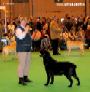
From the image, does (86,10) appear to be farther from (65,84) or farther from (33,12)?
(65,84)

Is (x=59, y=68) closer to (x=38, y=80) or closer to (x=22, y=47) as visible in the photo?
(x=22, y=47)

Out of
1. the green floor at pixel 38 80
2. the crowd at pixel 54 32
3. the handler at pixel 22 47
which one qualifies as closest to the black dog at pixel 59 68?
the green floor at pixel 38 80

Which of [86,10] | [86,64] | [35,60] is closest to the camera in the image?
[86,64]

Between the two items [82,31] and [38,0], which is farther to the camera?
[38,0]

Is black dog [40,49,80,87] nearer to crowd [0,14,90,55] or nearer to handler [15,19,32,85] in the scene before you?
handler [15,19,32,85]

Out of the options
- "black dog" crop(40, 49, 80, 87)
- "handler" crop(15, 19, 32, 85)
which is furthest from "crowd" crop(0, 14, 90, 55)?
"black dog" crop(40, 49, 80, 87)

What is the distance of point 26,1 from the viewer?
98.8 feet

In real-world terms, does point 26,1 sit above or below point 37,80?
above

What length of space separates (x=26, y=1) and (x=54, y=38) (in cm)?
1355

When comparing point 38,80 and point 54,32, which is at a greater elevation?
point 54,32

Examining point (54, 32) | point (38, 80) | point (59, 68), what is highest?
point (54, 32)

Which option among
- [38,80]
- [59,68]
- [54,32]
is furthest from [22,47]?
[54,32]

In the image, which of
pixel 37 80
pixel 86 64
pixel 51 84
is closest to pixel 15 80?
pixel 37 80

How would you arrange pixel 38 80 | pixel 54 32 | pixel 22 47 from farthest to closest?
pixel 54 32
pixel 38 80
pixel 22 47
